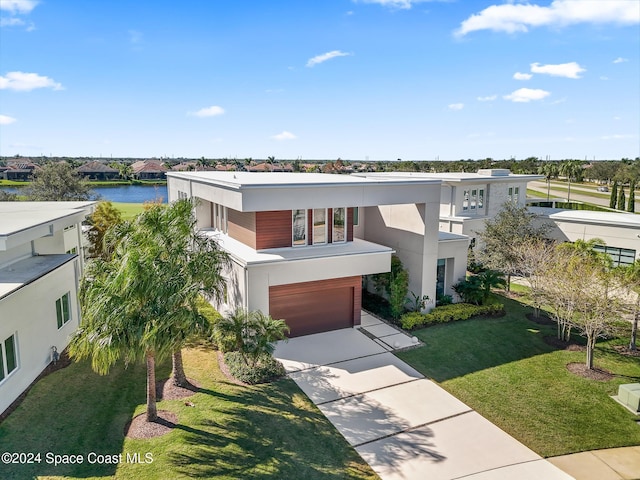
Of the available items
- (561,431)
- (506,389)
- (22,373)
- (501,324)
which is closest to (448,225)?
(501,324)

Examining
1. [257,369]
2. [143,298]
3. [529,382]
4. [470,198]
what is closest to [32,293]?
[143,298]

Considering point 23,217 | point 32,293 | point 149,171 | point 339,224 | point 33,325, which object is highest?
point 149,171

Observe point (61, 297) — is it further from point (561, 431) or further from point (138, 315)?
point (561, 431)

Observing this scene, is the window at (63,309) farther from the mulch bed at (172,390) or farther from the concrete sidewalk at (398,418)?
the concrete sidewalk at (398,418)

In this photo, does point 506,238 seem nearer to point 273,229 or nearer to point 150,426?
point 273,229

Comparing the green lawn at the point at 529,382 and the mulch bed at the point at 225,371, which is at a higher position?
the mulch bed at the point at 225,371

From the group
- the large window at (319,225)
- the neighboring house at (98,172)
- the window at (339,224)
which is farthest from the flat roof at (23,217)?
the neighboring house at (98,172)
